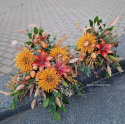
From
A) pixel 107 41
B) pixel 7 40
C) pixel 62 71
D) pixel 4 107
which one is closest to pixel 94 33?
pixel 107 41

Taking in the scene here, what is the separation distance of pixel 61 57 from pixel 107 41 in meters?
0.71

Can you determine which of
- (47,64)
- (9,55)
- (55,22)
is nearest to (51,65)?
(47,64)

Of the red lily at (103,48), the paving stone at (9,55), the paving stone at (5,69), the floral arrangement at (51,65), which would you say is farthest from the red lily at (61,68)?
the paving stone at (9,55)

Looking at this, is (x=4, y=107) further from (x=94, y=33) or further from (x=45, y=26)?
(x=45, y=26)

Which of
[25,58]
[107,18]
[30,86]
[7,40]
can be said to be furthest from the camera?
[107,18]

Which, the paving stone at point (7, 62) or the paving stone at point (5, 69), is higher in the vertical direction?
the paving stone at point (7, 62)

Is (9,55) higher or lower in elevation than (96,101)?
higher

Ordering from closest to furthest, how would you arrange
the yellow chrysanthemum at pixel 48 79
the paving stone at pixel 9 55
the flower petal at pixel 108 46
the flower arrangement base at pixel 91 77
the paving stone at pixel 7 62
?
1. the yellow chrysanthemum at pixel 48 79
2. the flower petal at pixel 108 46
3. the flower arrangement base at pixel 91 77
4. the paving stone at pixel 7 62
5. the paving stone at pixel 9 55

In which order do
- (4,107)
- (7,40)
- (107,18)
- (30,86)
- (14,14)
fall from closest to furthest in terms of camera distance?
(30,86) < (4,107) < (7,40) < (107,18) < (14,14)

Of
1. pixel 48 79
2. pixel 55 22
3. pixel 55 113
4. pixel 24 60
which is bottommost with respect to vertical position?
pixel 55 113

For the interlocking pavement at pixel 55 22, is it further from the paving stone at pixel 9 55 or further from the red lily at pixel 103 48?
the red lily at pixel 103 48

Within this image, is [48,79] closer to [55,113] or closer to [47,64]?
[47,64]

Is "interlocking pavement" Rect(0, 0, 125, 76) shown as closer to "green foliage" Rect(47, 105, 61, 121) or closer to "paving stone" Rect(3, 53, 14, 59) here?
"paving stone" Rect(3, 53, 14, 59)

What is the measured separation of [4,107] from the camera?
1760mm
